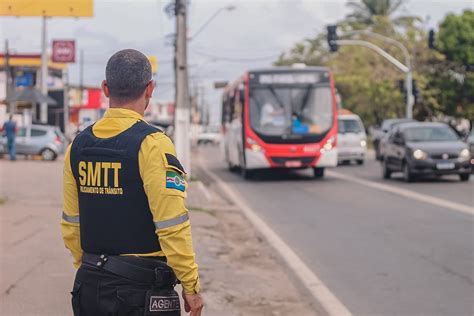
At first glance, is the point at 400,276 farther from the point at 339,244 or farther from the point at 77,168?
the point at 77,168

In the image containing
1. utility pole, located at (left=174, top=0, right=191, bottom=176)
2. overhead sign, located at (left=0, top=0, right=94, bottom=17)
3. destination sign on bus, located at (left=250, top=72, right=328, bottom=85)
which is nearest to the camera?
overhead sign, located at (left=0, top=0, right=94, bottom=17)

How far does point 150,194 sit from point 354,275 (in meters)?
6.27

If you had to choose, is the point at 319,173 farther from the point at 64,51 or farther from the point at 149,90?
the point at 64,51

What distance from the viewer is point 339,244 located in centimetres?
1198

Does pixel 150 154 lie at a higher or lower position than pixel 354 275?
higher

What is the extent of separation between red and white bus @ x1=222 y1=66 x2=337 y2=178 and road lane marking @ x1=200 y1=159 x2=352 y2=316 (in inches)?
338

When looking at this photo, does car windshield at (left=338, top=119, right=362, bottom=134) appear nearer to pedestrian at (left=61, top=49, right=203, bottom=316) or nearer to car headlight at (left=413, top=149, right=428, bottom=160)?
car headlight at (left=413, top=149, right=428, bottom=160)

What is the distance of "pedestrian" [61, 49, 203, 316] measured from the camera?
3.62 m

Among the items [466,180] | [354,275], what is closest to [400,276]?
[354,275]

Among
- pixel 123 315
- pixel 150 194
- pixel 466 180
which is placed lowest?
pixel 466 180

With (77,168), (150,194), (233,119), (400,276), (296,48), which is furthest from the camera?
(296,48)

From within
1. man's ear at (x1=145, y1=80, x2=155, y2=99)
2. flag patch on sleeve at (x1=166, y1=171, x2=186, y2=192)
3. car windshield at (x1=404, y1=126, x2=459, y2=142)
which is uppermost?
man's ear at (x1=145, y1=80, x2=155, y2=99)

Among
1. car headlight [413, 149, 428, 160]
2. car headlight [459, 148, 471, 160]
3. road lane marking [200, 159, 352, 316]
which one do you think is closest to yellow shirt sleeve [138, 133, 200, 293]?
road lane marking [200, 159, 352, 316]

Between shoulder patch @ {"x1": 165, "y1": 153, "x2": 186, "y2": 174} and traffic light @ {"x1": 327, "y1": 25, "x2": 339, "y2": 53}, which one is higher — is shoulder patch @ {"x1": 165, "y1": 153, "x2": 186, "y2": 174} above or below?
below
